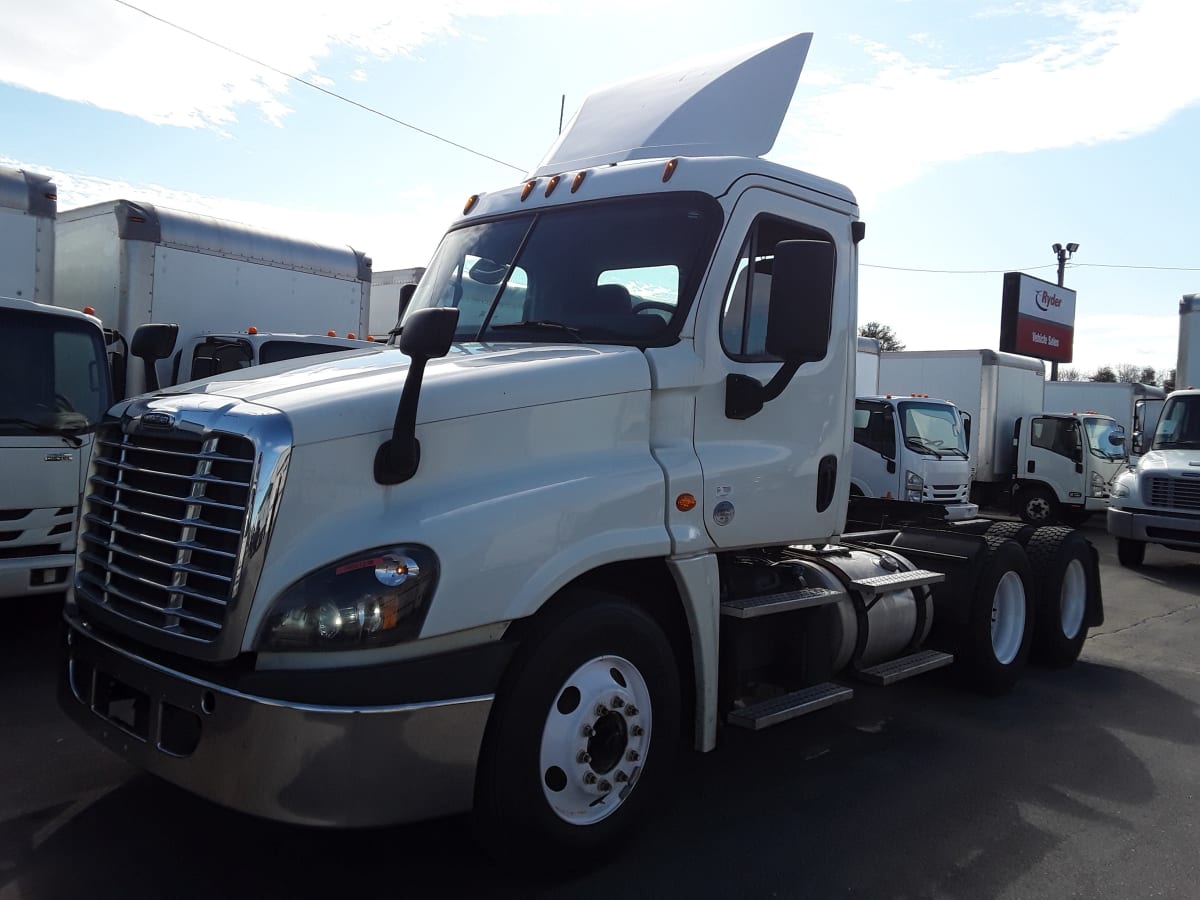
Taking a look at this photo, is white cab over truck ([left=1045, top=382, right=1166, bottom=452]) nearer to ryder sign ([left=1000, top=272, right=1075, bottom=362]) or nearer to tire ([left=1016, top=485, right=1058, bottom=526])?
tire ([left=1016, top=485, right=1058, bottom=526])

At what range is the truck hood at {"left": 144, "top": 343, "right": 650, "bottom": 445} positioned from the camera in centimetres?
318

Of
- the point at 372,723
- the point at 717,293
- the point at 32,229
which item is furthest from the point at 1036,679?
the point at 32,229

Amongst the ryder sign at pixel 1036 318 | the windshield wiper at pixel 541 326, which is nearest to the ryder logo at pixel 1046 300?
the ryder sign at pixel 1036 318

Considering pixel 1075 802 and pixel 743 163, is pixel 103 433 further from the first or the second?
pixel 1075 802

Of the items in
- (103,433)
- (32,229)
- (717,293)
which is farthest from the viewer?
(32,229)

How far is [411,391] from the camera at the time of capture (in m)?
3.11

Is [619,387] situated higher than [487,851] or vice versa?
[619,387]

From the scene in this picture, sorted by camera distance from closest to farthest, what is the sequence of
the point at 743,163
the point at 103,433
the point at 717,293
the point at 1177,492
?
the point at 103,433 → the point at 717,293 → the point at 743,163 → the point at 1177,492

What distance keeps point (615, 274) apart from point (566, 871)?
2424 millimetres

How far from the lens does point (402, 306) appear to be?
564cm

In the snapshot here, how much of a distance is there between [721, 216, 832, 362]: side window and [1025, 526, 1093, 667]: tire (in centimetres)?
387

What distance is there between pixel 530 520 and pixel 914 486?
1142 centimetres

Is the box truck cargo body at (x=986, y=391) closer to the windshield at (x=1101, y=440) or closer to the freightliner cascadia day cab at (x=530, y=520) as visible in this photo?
the windshield at (x=1101, y=440)

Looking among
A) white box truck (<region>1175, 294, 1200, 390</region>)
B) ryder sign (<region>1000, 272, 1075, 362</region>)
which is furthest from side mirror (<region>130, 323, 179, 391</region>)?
ryder sign (<region>1000, 272, 1075, 362</region>)
